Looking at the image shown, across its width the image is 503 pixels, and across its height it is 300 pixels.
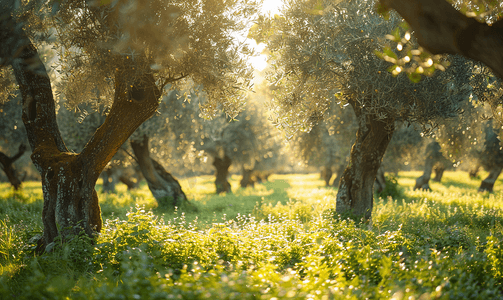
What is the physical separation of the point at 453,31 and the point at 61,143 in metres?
8.69

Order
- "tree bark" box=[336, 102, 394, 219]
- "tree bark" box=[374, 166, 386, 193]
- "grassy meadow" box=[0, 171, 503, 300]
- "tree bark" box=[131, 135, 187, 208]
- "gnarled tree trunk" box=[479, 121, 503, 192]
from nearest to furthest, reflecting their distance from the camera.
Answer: "grassy meadow" box=[0, 171, 503, 300] → "tree bark" box=[336, 102, 394, 219] → "tree bark" box=[131, 135, 187, 208] → "tree bark" box=[374, 166, 386, 193] → "gnarled tree trunk" box=[479, 121, 503, 192]

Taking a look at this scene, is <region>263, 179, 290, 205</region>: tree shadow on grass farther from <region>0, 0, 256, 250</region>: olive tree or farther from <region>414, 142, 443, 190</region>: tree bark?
<region>414, 142, 443, 190</region>: tree bark

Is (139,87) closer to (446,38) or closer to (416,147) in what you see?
(446,38)

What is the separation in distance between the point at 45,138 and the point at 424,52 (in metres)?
8.40

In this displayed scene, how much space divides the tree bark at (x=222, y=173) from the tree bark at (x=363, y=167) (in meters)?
18.3

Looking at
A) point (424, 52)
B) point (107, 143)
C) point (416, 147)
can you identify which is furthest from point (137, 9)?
point (416, 147)

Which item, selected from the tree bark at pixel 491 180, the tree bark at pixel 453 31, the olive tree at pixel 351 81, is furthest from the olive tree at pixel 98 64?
the tree bark at pixel 491 180

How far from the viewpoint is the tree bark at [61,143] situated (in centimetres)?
675

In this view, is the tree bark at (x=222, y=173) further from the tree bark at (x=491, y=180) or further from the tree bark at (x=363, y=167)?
the tree bark at (x=491, y=180)

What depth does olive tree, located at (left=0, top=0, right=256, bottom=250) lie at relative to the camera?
673 centimetres

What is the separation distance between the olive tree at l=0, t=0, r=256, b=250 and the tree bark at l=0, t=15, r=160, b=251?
21 mm

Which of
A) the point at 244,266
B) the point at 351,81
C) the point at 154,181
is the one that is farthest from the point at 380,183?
the point at 244,266

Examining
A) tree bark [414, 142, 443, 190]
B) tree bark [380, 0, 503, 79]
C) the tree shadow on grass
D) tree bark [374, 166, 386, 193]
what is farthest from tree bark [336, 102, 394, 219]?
tree bark [414, 142, 443, 190]

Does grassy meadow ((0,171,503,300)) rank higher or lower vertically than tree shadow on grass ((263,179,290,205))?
higher
